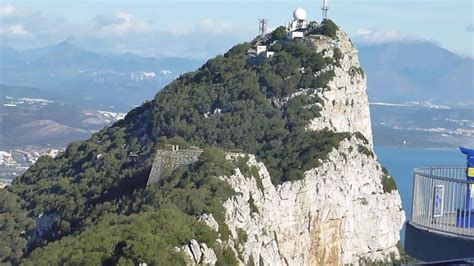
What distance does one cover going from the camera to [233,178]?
31.4 meters

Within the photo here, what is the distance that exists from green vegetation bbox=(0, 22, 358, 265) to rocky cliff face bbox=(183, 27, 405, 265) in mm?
522

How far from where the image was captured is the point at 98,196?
3519cm

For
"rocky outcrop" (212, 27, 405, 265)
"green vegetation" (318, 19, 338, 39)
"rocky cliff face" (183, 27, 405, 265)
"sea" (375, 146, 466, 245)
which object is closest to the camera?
"rocky cliff face" (183, 27, 405, 265)

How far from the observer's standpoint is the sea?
294 ft

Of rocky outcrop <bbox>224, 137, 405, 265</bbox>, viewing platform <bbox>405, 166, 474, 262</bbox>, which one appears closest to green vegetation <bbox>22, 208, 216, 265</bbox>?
rocky outcrop <bbox>224, 137, 405, 265</bbox>

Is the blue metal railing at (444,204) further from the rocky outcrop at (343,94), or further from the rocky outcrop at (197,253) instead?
the rocky outcrop at (343,94)

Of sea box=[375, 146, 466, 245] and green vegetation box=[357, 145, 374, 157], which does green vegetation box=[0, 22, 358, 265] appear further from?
sea box=[375, 146, 466, 245]

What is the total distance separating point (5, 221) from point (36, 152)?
7626 centimetres

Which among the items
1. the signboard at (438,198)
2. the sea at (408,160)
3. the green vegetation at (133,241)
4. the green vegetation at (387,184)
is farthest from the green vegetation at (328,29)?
the signboard at (438,198)

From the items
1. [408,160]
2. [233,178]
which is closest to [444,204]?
[233,178]

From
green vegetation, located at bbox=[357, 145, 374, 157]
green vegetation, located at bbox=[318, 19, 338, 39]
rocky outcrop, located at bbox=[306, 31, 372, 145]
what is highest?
green vegetation, located at bbox=[318, 19, 338, 39]

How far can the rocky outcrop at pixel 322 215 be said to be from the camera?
30.5m

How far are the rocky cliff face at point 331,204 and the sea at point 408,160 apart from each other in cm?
3370

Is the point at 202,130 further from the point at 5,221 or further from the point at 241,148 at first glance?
the point at 5,221
